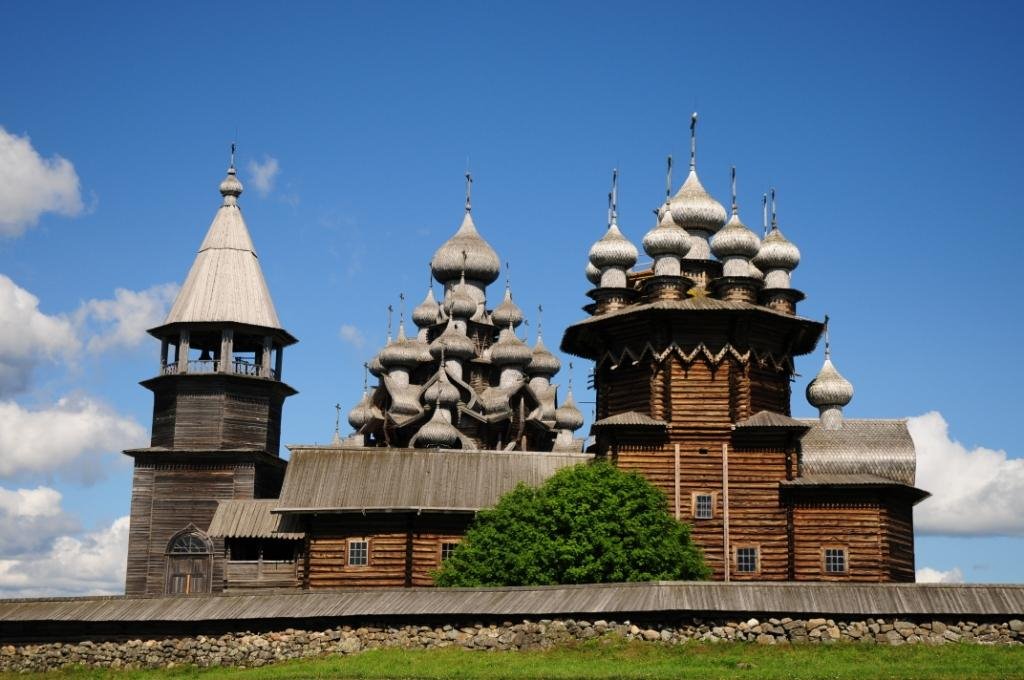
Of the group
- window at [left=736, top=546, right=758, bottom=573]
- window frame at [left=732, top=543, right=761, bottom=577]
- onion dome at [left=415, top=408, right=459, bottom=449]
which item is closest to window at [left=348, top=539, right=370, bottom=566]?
onion dome at [left=415, top=408, right=459, bottom=449]

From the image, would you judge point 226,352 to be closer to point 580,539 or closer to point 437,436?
point 437,436

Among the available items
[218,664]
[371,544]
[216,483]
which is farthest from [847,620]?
[216,483]

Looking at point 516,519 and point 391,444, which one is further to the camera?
point 391,444

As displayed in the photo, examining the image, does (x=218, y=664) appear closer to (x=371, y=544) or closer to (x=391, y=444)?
(x=371, y=544)

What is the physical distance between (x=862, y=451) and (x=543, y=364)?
17405 mm

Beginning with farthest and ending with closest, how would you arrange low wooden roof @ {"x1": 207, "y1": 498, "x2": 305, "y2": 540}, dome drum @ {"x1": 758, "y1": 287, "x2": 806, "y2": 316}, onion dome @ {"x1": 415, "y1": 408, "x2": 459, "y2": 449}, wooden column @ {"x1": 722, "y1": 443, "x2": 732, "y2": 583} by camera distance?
onion dome @ {"x1": 415, "y1": 408, "x2": 459, "y2": 449} < dome drum @ {"x1": 758, "y1": 287, "x2": 806, "y2": 316} < low wooden roof @ {"x1": 207, "y1": 498, "x2": 305, "y2": 540} < wooden column @ {"x1": 722, "y1": 443, "x2": 732, "y2": 583}

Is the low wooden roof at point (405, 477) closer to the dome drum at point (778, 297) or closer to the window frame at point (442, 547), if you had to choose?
the window frame at point (442, 547)

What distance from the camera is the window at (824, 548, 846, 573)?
3722cm

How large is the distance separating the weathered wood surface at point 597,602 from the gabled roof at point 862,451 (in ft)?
41.9

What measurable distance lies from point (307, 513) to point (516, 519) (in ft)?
21.5

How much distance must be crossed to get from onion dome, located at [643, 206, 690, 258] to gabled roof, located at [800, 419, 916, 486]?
20.3 feet

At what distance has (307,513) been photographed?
39.0 m

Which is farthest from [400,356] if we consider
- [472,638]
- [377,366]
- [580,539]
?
[472,638]

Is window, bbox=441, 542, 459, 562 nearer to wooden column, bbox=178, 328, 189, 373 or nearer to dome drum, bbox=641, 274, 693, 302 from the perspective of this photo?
dome drum, bbox=641, 274, 693, 302
